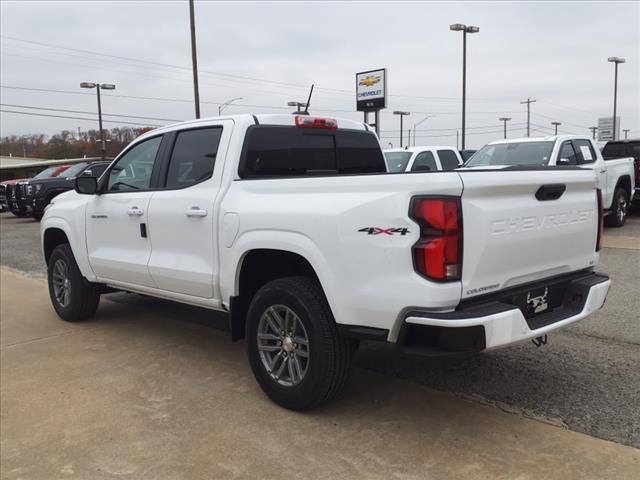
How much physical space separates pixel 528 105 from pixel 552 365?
7106 cm

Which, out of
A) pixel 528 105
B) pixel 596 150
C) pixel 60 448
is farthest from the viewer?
pixel 528 105

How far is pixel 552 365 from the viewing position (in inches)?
174

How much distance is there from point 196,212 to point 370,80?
22.8m

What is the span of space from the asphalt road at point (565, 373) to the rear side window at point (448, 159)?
7.93 meters

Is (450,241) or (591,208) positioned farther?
(591,208)

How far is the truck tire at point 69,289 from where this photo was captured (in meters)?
6.02

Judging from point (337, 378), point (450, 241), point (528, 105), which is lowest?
point (337, 378)

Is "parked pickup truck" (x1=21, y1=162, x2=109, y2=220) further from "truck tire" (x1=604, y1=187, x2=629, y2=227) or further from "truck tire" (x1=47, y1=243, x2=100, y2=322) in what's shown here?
"truck tire" (x1=604, y1=187, x2=629, y2=227)

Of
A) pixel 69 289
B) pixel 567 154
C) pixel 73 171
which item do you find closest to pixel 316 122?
pixel 69 289

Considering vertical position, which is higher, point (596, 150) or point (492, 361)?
point (596, 150)

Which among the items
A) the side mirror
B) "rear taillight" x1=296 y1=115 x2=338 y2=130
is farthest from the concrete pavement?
"rear taillight" x1=296 y1=115 x2=338 y2=130

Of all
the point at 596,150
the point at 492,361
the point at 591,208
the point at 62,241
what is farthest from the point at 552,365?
the point at 596,150

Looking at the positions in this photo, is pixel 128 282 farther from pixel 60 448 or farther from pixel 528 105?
pixel 528 105

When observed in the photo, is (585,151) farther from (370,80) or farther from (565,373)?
(370,80)
